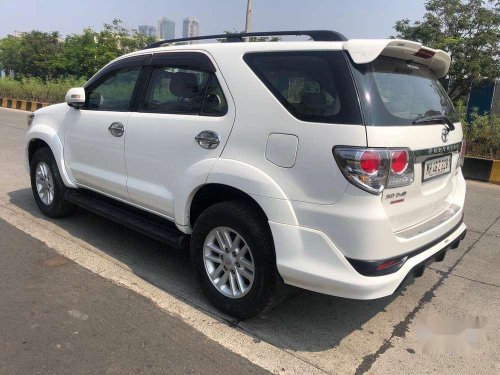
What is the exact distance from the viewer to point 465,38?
47.0ft

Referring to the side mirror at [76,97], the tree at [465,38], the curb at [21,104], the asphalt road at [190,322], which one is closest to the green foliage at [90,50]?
the curb at [21,104]

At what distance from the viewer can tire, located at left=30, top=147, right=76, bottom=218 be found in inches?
191

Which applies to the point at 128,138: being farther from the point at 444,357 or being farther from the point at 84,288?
the point at 444,357

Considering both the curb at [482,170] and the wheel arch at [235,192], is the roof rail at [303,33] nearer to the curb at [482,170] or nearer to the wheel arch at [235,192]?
the wheel arch at [235,192]

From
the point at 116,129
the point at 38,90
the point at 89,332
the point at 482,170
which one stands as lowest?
the point at 89,332

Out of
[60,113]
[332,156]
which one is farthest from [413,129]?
[60,113]

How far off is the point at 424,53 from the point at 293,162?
124 centimetres

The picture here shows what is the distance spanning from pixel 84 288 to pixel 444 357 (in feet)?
8.54

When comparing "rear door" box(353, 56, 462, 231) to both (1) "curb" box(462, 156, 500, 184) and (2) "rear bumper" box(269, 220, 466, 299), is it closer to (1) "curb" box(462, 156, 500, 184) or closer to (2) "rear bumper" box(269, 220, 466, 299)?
(2) "rear bumper" box(269, 220, 466, 299)

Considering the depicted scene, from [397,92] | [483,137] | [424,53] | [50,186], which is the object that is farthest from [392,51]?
[483,137]

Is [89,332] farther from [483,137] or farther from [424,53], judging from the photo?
[483,137]

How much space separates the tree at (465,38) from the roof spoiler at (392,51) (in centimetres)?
1201

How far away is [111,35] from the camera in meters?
24.5

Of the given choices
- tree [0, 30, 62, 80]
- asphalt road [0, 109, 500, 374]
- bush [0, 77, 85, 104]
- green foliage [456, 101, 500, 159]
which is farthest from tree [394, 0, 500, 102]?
tree [0, 30, 62, 80]
